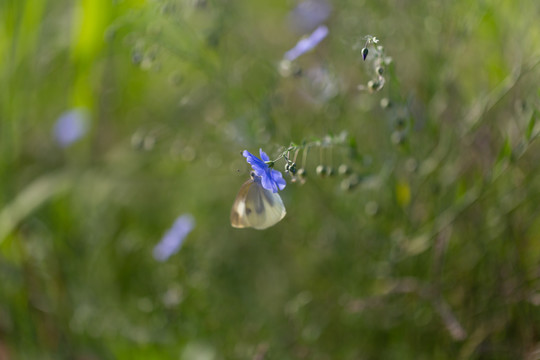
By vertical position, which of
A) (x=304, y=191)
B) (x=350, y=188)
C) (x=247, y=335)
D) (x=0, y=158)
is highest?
(x=0, y=158)

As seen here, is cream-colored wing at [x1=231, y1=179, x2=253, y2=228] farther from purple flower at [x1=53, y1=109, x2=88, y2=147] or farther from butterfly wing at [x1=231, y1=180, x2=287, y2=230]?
purple flower at [x1=53, y1=109, x2=88, y2=147]

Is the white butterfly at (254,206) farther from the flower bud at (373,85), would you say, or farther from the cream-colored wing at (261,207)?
the flower bud at (373,85)

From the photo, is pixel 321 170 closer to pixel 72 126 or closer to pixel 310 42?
pixel 310 42

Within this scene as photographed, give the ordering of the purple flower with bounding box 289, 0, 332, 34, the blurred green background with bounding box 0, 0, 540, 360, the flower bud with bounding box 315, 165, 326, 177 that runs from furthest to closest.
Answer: the purple flower with bounding box 289, 0, 332, 34
the blurred green background with bounding box 0, 0, 540, 360
the flower bud with bounding box 315, 165, 326, 177

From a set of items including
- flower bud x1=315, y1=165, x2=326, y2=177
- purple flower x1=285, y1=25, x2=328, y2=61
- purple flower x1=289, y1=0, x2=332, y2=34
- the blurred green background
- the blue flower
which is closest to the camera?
the blue flower

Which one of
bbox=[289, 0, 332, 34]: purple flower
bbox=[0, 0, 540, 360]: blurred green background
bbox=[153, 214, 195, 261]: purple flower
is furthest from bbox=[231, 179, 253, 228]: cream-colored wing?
bbox=[289, 0, 332, 34]: purple flower

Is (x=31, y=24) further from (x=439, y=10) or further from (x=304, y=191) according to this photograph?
(x=439, y=10)

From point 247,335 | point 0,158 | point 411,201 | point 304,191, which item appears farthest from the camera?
point 0,158

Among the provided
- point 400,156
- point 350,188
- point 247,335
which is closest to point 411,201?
point 400,156

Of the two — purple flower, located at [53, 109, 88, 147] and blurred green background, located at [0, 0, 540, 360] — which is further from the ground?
purple flower, located at [53, 109, 88, 147]
